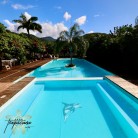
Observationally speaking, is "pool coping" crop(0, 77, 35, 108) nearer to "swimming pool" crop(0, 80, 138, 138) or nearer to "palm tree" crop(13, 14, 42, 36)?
"swimming pool" crop(0, 80, 138, 138)

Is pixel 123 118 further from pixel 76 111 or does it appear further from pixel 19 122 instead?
pixel 19 122

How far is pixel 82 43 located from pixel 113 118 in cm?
1626

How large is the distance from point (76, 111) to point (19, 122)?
2.30 m

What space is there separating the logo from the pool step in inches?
119

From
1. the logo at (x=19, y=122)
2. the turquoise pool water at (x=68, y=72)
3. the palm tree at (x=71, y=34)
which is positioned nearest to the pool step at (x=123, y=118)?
the logo at (x=19, y=122)

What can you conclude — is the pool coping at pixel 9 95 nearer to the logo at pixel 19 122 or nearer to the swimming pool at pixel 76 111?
the swimming pool at pixel 76 111

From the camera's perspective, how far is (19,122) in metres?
6.70

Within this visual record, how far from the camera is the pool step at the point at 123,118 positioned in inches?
228

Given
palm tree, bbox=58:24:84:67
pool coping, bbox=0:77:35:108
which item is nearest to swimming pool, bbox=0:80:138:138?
pool coping, bbox=0:77:35:108

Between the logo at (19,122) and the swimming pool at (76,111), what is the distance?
0.32 ft

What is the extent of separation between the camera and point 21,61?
23.9 meters

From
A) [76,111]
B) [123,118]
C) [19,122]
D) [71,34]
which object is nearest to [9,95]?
[19,122]

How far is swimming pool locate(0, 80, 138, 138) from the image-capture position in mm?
6062

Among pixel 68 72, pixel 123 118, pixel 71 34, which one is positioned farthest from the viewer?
pixel 71 34
